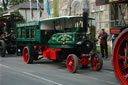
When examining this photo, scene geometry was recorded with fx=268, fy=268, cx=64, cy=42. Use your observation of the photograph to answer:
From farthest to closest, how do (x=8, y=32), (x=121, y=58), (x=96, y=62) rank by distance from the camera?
(x=8, y=32) < (x=96, y=62) < (x=121, y=58)

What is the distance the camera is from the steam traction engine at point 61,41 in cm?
1009

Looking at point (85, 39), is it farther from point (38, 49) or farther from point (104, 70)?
point (38, 49)

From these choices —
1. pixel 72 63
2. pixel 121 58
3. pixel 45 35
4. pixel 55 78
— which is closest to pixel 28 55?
pixel 45 35

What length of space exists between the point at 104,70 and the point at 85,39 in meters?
1.62

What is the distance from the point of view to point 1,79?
8.72 meters

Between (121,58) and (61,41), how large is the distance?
14.7ft

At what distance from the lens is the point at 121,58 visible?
6465 mm

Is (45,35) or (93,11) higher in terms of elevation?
(93,11)

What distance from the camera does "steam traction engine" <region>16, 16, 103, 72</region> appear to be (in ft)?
33.1

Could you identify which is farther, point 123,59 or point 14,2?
point 14,2

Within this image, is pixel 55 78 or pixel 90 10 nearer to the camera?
pixel 55 78

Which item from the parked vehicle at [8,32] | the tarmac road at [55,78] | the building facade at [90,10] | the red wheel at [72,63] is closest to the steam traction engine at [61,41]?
the red wheel at [72,63]

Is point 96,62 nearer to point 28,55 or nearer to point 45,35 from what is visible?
point 45,35

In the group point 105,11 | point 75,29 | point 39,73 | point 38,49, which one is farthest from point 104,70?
point 105,11
